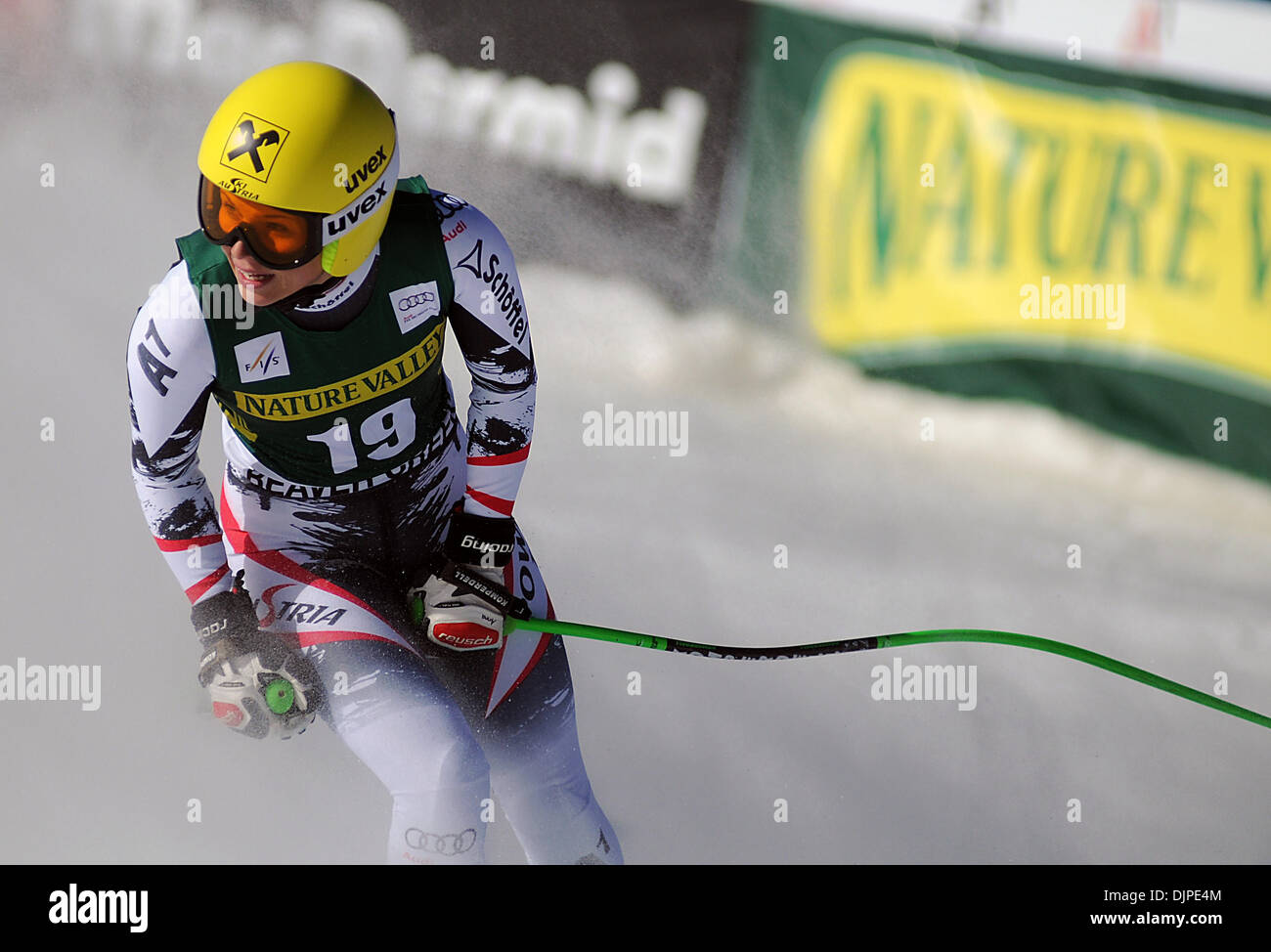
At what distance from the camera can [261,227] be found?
1.60m

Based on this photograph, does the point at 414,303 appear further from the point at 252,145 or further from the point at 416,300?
the point at 252,145

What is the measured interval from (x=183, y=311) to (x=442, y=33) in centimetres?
117

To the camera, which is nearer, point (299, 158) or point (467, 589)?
point (299, 158)

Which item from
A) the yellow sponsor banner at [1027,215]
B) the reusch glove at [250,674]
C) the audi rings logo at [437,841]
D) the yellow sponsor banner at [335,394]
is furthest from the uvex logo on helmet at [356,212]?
the yellow sponsor banner at [1027,215]

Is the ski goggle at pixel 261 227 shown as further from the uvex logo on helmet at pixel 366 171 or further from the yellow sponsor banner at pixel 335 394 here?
the yellow sponsor banner at pixel 335 394

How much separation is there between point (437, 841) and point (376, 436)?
0.67 metres

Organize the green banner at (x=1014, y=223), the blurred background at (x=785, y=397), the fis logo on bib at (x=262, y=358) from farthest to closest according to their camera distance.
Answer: the green banner at (x=1014, y=223)
the blurred background at (x=785, y=397)
the fis logo on bib at (x=262, y=358)

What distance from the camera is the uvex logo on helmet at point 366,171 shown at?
1.61 metres

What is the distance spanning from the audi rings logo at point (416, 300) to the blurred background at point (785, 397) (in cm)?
82

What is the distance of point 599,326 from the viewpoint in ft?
8.70

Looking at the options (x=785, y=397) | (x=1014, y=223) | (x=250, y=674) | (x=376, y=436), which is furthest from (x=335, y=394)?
(x=1014, y=223)

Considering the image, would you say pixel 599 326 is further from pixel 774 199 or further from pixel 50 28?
pixel 50 28

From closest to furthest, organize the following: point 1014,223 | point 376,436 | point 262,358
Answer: point 262,358 → point 376,436 → point 1014,223

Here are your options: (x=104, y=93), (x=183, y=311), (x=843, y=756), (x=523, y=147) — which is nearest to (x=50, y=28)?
(x=104, y=93)
